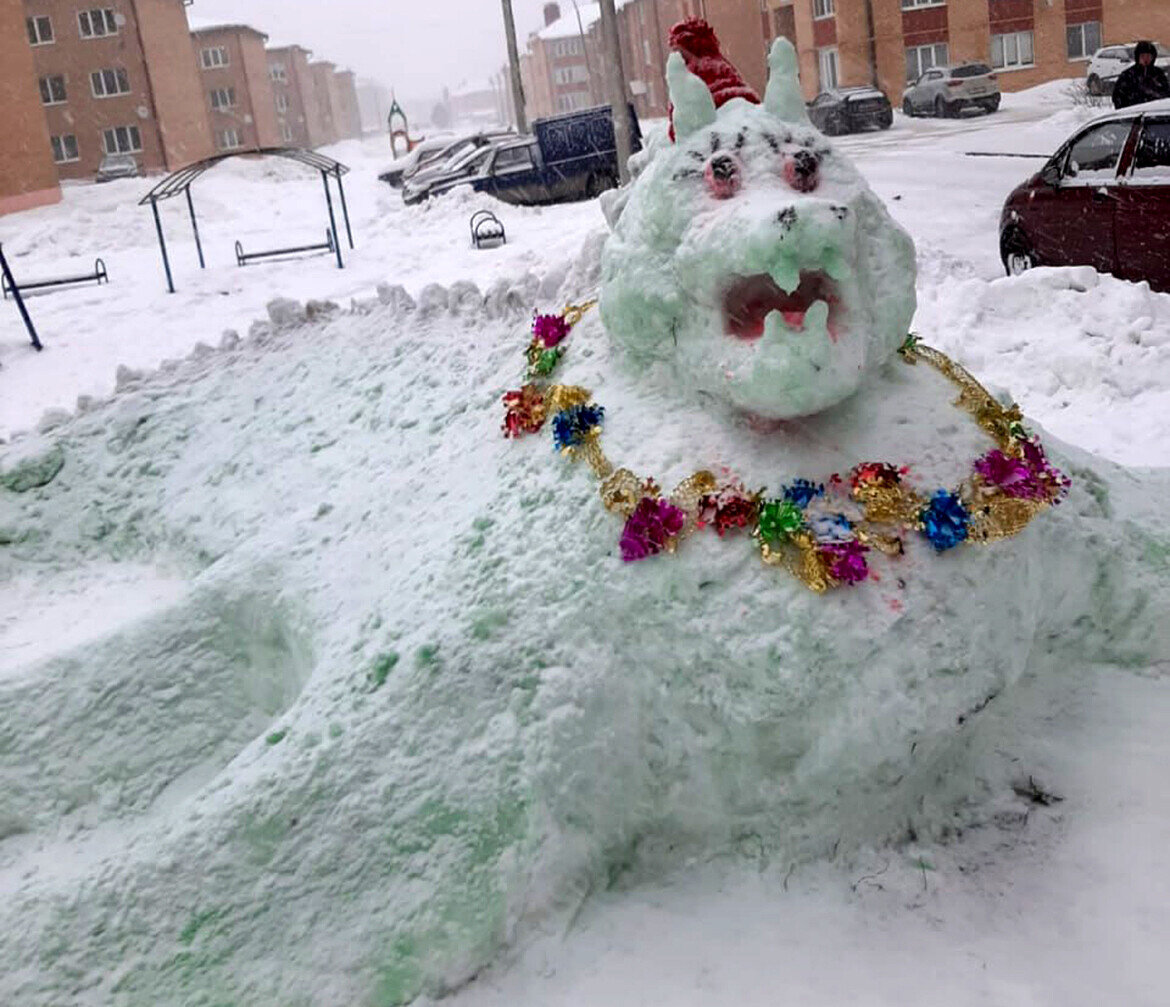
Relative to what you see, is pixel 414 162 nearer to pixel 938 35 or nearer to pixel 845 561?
pixel 938 35

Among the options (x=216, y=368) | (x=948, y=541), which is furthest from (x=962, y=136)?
(x=948, y=541)

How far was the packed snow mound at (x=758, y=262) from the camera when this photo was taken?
9.50 feet

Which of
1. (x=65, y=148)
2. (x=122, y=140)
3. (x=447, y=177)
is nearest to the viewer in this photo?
(x=447, y=177)

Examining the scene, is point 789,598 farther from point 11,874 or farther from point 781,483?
point 11,874

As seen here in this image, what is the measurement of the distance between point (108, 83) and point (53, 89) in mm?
1908

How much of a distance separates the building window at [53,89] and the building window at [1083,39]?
29519 mm

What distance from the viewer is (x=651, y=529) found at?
305 cm

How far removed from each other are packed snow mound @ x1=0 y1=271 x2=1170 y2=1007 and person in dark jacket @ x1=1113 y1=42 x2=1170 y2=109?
27.1ft

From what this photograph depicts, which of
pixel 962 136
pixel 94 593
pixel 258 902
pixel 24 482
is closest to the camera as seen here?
pixel 258 902

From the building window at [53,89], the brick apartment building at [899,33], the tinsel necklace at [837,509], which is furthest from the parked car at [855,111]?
the building window at [53,89]

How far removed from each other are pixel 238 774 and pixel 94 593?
1.83 m

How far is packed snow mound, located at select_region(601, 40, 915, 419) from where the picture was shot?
2.90m

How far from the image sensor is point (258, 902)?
286 cm

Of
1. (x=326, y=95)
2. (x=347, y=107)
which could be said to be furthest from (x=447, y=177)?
(x=347, y=107)
